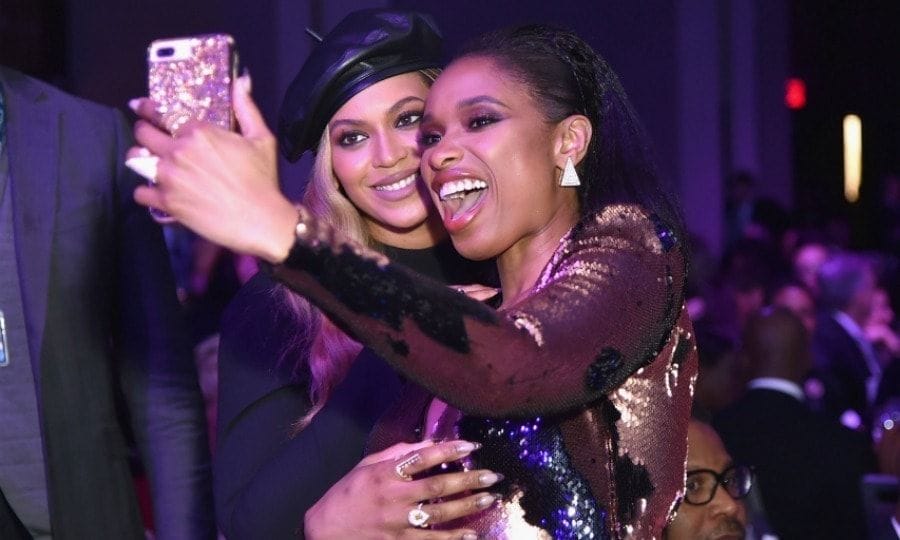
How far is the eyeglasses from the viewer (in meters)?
2.91

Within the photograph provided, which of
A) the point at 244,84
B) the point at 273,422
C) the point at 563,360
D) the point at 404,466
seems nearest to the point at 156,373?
the point at 273,422

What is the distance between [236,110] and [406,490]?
564mm

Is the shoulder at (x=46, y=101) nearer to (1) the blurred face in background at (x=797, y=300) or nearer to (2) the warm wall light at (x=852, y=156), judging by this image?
(1) the blurred face in background at (x=797, y=300)

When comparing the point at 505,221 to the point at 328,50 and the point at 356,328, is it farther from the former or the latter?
the point at 328,50

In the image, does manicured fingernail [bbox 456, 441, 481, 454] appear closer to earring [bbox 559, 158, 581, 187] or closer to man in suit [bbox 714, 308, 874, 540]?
earring [bbox 559, 158, 581, 187]

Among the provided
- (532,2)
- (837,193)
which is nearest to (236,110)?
(532,2)

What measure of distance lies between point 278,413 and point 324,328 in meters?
0.19

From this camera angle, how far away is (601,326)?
139cm

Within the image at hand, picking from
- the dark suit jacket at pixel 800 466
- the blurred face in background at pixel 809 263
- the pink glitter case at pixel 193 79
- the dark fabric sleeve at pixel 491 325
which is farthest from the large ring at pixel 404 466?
the blurred face in background at pixel 809 263

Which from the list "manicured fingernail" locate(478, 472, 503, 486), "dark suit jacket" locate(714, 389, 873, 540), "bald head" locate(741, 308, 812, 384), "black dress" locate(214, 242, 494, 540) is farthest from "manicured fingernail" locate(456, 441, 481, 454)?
"bald head" locate(741, 308, 812, 384)

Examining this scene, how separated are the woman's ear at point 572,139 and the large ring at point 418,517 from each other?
1.61 ft

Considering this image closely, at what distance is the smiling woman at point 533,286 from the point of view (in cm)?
131

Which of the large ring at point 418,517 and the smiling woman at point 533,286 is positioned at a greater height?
the smiling woman at point 533,286

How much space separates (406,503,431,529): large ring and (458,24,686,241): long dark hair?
44 cm
